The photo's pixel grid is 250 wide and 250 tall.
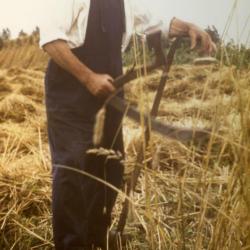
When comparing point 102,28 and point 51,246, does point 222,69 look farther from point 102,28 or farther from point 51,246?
point 51,246

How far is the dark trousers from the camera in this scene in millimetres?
1140

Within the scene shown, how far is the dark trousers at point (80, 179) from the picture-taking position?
44.9 inches

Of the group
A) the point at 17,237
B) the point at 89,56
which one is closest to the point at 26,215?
the point at 17,237

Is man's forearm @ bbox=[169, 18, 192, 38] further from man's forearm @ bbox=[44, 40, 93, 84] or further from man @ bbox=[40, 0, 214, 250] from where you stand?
man's forearm @ bbox=[44, 40, 93, 84]

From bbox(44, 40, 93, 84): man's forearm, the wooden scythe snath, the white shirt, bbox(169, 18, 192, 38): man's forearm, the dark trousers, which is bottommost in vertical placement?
the dark trousers

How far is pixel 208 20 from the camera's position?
115 cm

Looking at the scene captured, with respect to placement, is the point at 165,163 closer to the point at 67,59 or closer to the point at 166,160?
the point at 166,160

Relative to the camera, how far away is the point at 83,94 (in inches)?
44.1

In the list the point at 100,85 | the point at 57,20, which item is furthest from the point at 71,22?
the point at 100,85

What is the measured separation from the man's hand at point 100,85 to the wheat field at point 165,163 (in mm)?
38

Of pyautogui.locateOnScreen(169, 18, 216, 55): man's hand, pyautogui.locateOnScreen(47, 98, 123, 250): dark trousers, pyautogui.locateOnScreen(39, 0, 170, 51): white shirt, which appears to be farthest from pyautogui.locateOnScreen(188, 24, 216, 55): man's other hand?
pyautogui.locateOnScreen(47, 98, 123, 250): dark trousers

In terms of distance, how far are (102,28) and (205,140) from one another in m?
0.31

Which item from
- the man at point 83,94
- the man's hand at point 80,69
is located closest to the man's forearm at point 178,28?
the man at point 83,94

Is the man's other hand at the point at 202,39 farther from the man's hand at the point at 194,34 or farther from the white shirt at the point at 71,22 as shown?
the white shirt at the point at 71,22
